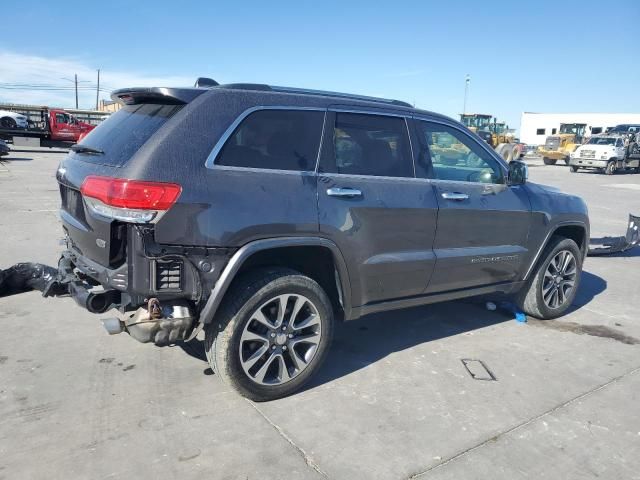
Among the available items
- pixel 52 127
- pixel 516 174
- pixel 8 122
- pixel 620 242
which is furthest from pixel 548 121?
pixel 516 174

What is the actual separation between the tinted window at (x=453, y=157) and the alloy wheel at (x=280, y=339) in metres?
1.47

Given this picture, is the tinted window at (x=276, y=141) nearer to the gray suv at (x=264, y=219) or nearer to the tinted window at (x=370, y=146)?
the gray suv at (x=264, y=219)

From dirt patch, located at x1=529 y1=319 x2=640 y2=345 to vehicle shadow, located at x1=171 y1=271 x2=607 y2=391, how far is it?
336mm

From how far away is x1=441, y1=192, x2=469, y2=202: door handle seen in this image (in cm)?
396

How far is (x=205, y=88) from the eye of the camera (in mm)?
3168

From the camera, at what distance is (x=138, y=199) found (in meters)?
2.77

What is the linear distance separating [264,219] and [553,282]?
3.37 m

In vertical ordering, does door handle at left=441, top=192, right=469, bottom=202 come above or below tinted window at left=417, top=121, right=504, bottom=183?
below

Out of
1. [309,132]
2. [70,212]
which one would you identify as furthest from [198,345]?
[309,132]

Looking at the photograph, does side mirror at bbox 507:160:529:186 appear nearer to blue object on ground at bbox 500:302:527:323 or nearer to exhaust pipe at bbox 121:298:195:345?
blue object on ground at bbox 500:302:527:323

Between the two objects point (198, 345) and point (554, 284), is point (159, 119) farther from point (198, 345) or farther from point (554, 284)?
point (554, 284)

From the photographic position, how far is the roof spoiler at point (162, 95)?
3.08 metres

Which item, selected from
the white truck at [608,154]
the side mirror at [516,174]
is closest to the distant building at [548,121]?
the white truck at [608,154]

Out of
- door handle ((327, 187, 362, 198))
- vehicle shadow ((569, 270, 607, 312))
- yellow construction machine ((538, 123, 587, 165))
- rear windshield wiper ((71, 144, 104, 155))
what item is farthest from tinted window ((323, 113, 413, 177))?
yellow construction machine ((538, 123, 587, 165))
